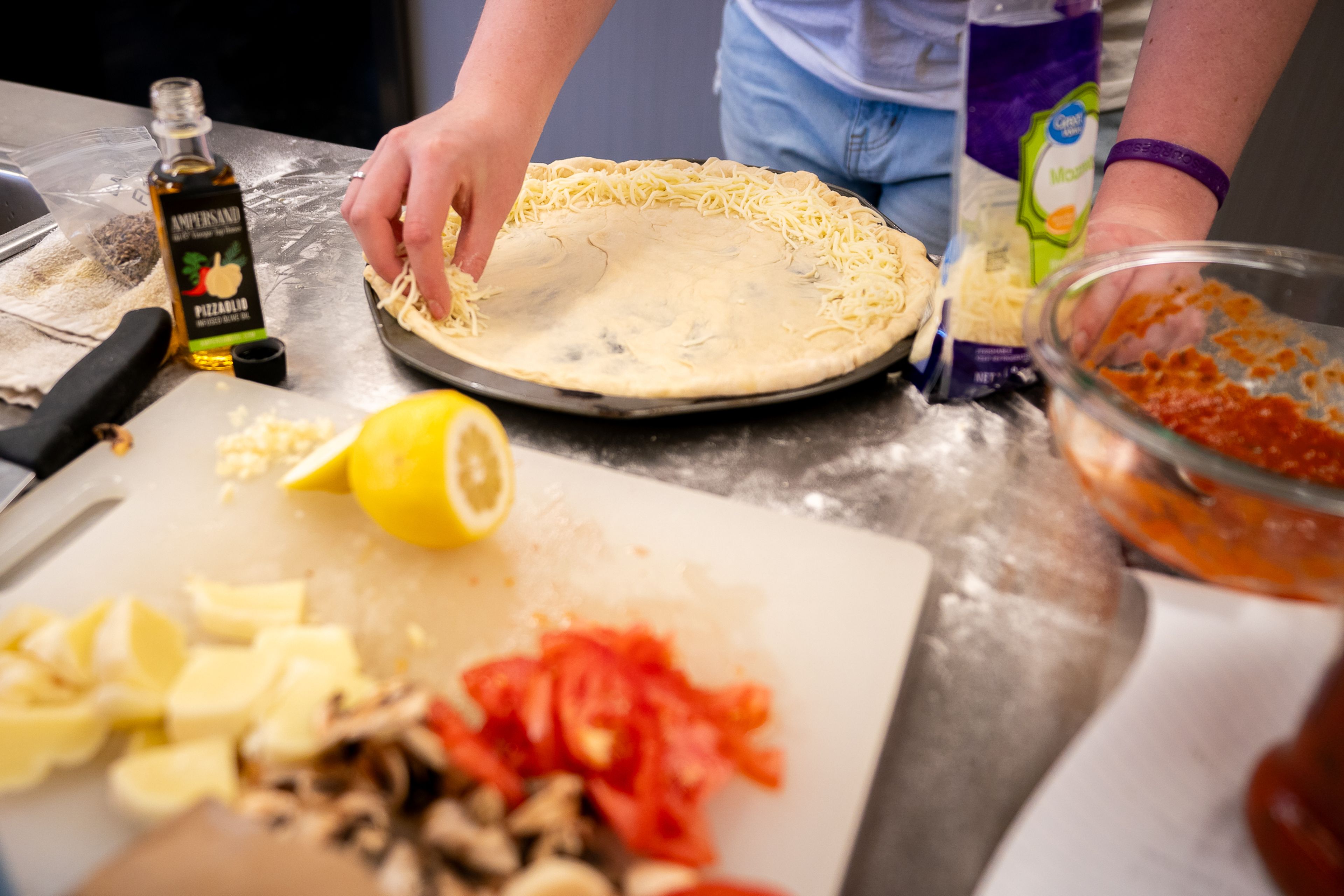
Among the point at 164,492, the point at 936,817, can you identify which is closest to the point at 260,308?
the point at 164,492

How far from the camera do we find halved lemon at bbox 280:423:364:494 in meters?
1.14

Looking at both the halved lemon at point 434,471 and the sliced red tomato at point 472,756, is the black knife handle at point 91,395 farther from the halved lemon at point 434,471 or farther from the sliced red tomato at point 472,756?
the sliced red tomato at point 472,756

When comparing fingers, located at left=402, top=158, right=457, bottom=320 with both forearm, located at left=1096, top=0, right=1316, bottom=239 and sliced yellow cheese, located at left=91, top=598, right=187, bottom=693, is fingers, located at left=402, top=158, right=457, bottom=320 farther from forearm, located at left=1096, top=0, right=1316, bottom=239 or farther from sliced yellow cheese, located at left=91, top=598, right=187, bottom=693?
forearm, located at left=1096, top=0, right=1316, bottom=239

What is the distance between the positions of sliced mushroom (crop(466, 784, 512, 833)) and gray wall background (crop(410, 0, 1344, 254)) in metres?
3.47

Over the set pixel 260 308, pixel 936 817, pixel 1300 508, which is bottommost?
pixel 936 817

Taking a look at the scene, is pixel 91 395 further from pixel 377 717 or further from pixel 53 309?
pixel 377 717

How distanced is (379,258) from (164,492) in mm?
511

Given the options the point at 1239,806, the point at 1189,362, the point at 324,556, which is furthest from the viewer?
the point at 1189,362

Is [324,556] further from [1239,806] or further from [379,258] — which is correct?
[1239,806]

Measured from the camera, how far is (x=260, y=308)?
1439 millimetres

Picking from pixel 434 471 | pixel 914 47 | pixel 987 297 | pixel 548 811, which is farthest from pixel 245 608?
pixel 914 47

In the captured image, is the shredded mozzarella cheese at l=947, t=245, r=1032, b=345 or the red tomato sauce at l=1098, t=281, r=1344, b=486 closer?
the red tomato sauce at l=1098, t=281, r=1344, b=486

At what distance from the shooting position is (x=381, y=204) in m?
1.46

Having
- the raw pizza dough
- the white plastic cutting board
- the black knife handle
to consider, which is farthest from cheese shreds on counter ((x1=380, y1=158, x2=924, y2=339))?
the white plastic cutting board
